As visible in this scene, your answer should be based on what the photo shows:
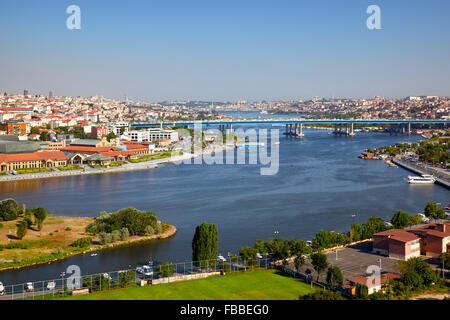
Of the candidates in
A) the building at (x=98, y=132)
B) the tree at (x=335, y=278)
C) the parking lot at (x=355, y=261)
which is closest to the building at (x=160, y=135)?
the building at (x=98, y=132)

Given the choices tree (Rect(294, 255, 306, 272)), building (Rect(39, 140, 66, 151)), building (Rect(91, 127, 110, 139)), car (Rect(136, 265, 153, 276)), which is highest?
building (Rect(91, 127, 110, 139))

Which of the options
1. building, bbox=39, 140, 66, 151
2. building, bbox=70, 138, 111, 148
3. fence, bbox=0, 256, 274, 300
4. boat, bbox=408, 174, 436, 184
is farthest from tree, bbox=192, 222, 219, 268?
building, bbox=39, 140, 66, 151

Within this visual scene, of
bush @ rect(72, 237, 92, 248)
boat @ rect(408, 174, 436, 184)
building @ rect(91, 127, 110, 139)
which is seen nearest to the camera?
bush @ rect(72, 237, 92, 248)

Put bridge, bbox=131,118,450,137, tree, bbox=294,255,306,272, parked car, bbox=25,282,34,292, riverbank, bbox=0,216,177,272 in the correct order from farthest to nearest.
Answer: bridge, bbox=131,118,450,137
riverbank, bbox=0,216,177,272
tree, bbox=294,255,306,272
parked car, bbox=25,282,34,292

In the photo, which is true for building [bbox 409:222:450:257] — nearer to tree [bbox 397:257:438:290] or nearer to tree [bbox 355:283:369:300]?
tree [bbox 397:257:438:290]

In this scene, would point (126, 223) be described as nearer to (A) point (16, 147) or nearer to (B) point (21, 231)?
(B) point (21, 231)
